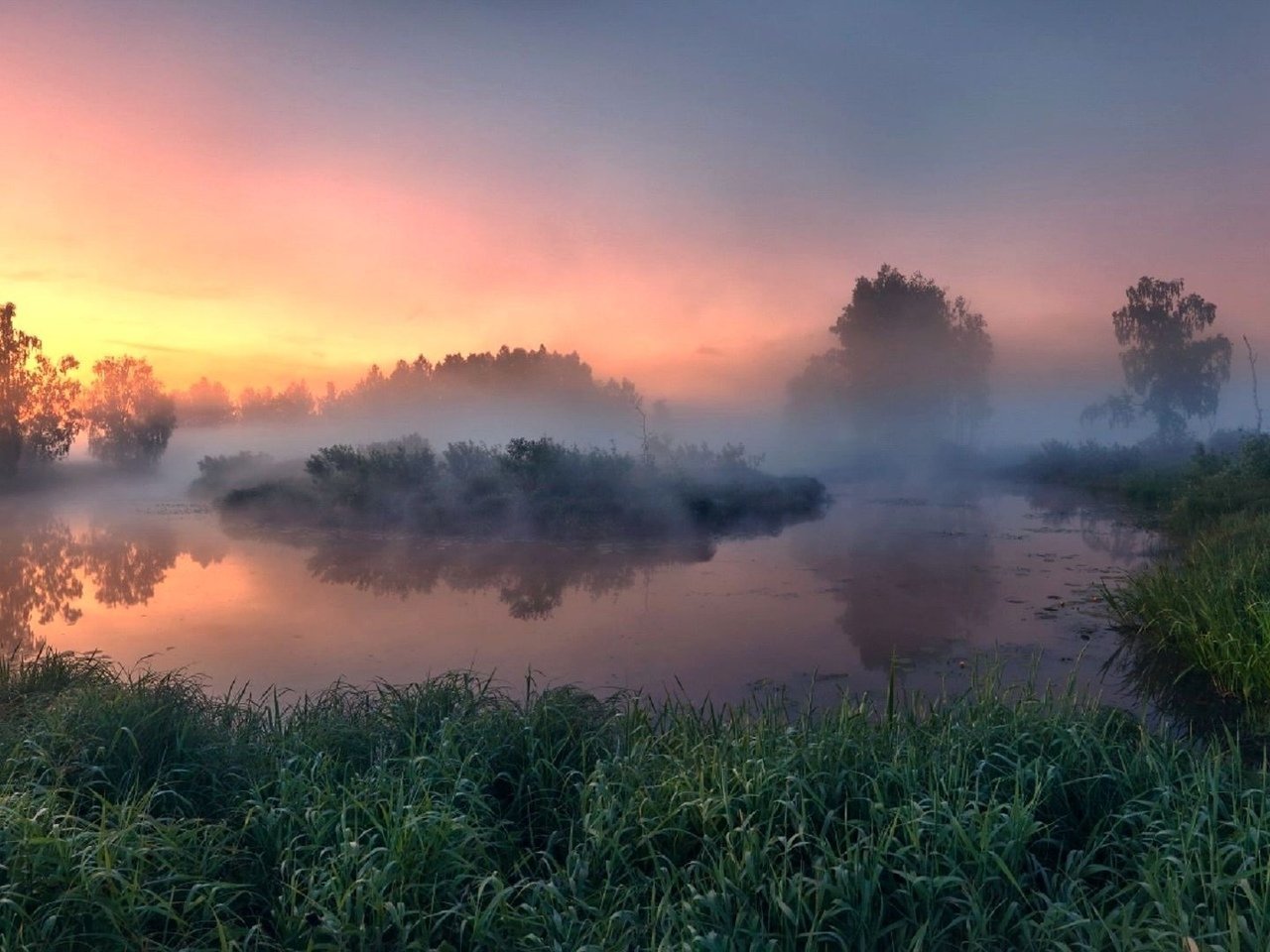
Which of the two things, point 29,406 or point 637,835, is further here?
point 29,406

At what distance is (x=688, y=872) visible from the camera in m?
3.11

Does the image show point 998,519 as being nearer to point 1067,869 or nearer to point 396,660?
point 396,660

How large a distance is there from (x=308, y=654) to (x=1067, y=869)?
6.87m

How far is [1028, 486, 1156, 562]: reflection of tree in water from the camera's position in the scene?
14.0 metres

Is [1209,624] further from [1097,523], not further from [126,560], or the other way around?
[126,560]

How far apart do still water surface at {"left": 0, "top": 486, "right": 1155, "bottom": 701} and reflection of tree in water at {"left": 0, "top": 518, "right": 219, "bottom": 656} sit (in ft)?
0.21

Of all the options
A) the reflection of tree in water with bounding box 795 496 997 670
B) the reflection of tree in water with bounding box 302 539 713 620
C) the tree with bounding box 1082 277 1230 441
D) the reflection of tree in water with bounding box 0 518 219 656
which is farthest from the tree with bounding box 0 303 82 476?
the tree with bounding box 1082 277 1230 441

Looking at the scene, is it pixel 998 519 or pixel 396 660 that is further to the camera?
pixel 998 519

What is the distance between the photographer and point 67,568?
13062 millimetres

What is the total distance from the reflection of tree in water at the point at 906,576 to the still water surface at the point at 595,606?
5 centimetres

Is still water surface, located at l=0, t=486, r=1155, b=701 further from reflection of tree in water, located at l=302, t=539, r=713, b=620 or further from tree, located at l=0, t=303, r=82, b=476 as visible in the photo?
tree, located at l=0, t=303, r=82, b=476

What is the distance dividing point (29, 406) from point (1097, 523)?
34739mm

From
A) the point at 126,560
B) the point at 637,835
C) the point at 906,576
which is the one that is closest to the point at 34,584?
the point at 126,560

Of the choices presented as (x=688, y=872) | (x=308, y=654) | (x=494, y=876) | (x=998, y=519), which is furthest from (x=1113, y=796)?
(x=998, y=519)
